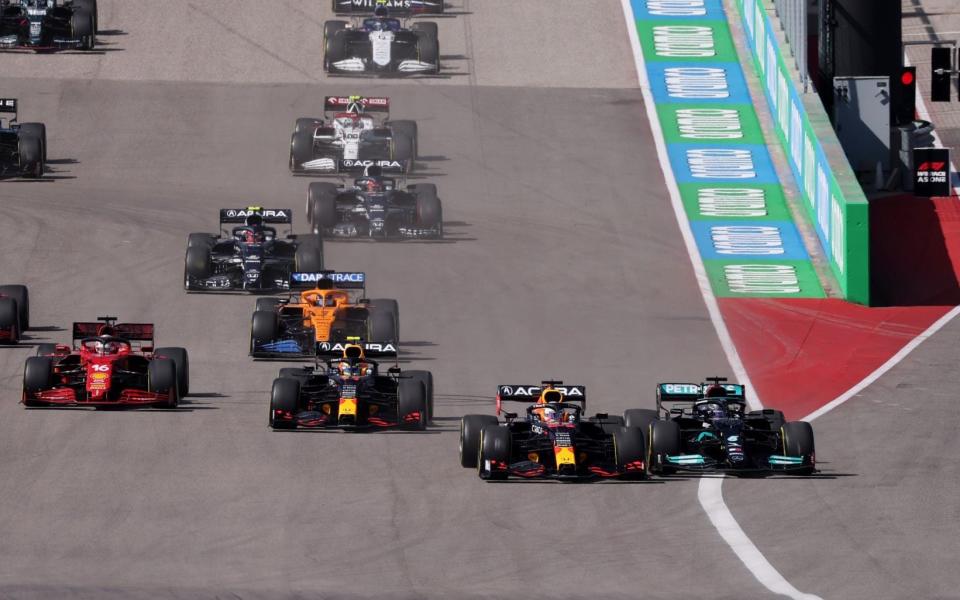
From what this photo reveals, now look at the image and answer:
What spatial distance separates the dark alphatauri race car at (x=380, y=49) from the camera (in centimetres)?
5769

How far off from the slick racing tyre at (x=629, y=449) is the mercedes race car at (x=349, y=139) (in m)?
20.4

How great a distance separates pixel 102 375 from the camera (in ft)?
113

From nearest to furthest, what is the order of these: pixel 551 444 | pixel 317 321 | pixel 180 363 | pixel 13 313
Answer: pixel 551 444 → pixel 180 363 → pixel 317 321 → pixel 13 313

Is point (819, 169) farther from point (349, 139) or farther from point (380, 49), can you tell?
point (380, 49)

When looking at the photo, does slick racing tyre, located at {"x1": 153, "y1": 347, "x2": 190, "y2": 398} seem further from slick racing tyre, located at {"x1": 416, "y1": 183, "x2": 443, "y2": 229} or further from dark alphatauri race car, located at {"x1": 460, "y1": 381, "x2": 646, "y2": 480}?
slick racing tyre, located at {"x1": 416, "y1": 183, "x2": 443, "y2": 229}

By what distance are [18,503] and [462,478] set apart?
6104mm

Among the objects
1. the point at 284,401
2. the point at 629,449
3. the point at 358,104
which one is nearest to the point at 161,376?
the point at 284,401

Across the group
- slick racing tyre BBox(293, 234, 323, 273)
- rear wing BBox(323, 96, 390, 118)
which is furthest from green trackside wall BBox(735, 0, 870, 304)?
slick racing tyre BBox(293, 234, 323, 273)

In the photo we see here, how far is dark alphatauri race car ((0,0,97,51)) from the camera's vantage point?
58.5 metres

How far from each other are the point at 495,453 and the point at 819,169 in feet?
63.1

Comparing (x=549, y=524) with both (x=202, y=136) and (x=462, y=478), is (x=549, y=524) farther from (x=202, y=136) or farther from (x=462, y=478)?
(x=202, y=136)

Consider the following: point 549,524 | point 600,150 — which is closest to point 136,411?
point 549,524

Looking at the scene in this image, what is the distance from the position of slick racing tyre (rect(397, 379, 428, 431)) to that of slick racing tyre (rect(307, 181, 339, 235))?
13.2 meters

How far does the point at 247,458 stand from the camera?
105ft
